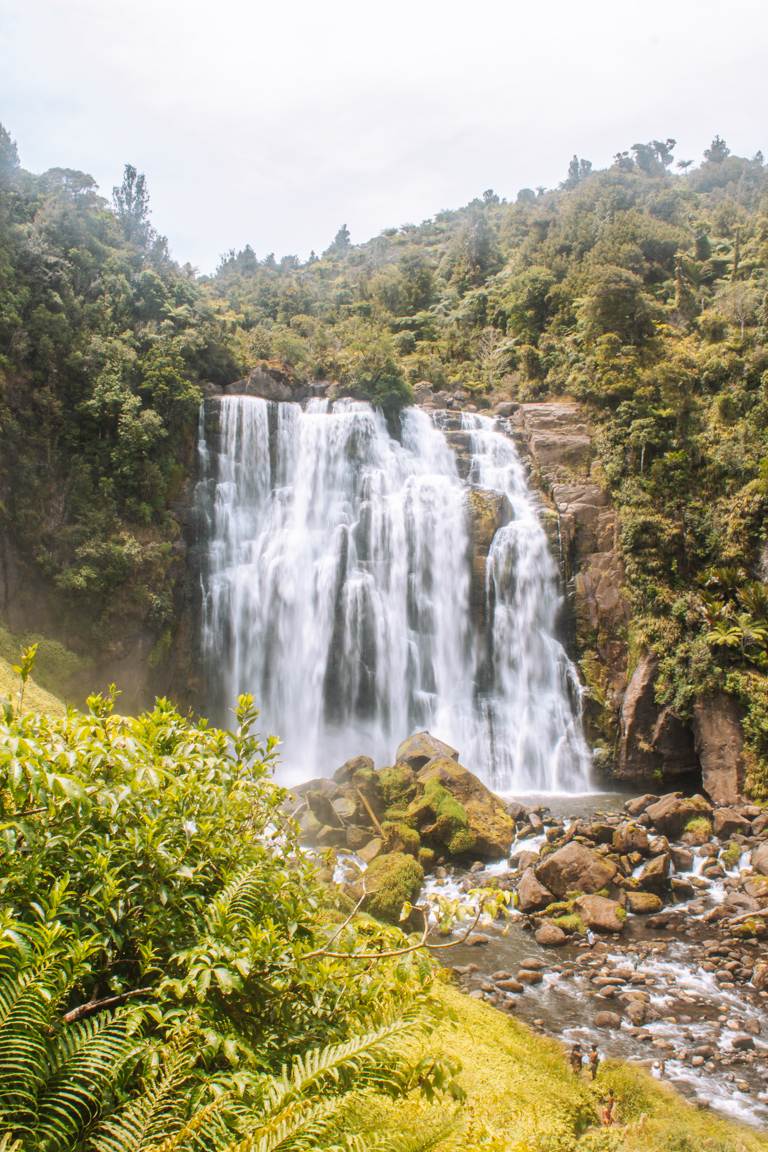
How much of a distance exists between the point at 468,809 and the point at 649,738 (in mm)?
7934

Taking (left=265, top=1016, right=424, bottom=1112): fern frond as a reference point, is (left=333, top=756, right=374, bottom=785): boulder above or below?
below

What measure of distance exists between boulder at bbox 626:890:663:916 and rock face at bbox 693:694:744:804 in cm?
671

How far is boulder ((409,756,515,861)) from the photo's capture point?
13570 millimetres

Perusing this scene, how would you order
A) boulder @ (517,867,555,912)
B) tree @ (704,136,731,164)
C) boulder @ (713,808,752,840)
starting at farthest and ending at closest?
tree @ (704,136,731,164) → boulder @ (713,808,752,840) → boulder @ (517,867,555,912)

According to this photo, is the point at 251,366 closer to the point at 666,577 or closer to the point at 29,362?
the point at 29,362

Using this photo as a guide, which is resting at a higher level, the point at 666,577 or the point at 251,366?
the point at 251,366

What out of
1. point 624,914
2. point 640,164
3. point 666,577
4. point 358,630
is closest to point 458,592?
point 358,630

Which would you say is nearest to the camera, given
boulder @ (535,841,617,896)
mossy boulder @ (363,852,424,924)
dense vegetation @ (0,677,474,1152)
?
dense vegetation @ (0,677,474,1152)

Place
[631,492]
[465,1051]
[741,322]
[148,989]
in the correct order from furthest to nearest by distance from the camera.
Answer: [741,322]
[631,492]
[465,1051]
[148,989]

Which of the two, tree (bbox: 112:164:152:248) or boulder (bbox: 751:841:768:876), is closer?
boulder (bbox: 751:841:768:876)

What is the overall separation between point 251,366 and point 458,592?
1297cm

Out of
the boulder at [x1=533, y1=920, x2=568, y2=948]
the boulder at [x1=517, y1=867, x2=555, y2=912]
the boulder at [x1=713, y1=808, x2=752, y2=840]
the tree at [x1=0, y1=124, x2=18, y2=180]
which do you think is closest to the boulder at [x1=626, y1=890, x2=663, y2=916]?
the boulder at [x1=517, y1=867, x2=555, y2=912]

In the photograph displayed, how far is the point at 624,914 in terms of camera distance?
11.4 metres

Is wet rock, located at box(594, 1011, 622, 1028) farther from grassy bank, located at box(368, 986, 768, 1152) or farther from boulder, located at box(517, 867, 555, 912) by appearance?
boulder, located at box(517, 867, 555, 912)
